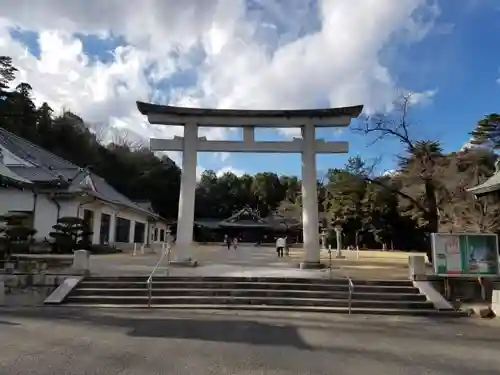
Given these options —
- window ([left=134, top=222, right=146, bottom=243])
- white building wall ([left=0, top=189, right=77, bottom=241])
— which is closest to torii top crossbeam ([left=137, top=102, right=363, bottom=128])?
white building wall ([left=0, top=189, right=77, bottom=241])

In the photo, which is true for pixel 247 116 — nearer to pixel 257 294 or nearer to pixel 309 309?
pixel 257 294

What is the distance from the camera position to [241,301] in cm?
1234

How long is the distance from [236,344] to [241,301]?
5028 mm

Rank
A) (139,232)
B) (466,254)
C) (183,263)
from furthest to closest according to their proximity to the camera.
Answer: (139,232)
(183,263)
(466,254)

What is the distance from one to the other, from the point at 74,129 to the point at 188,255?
41.6 m

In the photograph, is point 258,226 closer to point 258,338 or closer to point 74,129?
point 74,129

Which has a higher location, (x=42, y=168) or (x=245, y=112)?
(x=245, y=112)

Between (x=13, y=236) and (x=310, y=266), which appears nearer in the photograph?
(x=310, y=266)

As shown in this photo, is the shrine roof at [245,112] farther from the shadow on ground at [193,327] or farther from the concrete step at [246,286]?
the shadow on ground at [193,327]

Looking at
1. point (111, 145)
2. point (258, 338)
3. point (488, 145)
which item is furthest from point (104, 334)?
point (111, 145)

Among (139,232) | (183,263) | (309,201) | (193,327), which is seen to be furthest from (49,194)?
(193,327)

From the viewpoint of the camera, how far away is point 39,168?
26078mm

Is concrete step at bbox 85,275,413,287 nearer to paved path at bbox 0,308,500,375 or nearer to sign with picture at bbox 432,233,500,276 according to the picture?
sign with picture at bbox 432,233,500,276

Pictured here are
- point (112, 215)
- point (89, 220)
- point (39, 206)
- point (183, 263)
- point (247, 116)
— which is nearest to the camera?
point (183, 263)
